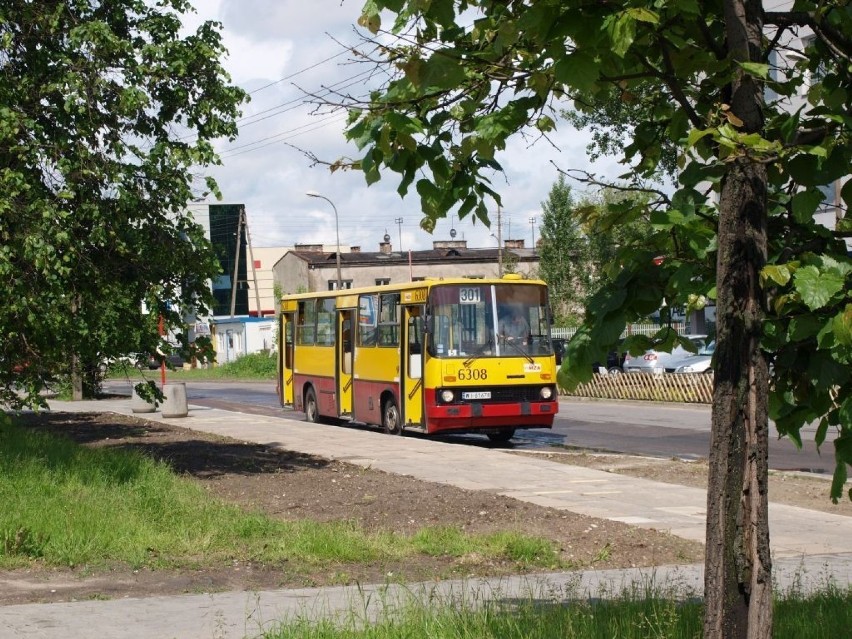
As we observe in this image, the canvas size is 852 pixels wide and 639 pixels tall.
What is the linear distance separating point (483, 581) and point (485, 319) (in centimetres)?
1379

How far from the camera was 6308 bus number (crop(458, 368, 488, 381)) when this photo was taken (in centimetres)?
2177

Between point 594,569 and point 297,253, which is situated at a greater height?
point 297,253

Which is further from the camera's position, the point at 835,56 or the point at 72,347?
the point at 72,347

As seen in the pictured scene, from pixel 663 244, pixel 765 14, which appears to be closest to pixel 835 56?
pixel 765 14

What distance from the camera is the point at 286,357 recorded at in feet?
101

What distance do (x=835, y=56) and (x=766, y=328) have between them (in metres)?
1.59

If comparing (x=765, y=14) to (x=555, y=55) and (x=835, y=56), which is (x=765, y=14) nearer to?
(x=835, y=56)

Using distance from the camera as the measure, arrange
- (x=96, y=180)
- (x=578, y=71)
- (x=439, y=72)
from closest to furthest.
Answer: (x=578, y=71) → (x=439, y=72) → (x=96, y=180)

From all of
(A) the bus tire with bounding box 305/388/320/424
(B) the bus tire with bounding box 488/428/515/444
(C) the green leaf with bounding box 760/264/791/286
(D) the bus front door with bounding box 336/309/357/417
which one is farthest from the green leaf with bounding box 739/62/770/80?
(A) the bus tire with bounding box 305/388/320/424

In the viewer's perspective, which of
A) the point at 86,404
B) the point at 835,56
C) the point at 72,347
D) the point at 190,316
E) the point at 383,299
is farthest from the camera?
the point at 86,404

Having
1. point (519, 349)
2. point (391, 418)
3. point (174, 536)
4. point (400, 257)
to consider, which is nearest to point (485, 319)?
point (519, 349)

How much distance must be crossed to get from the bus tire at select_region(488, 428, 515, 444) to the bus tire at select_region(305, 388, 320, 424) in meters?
6.04

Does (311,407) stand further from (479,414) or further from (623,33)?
(623,33)

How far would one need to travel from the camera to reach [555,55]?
473 centimetres
